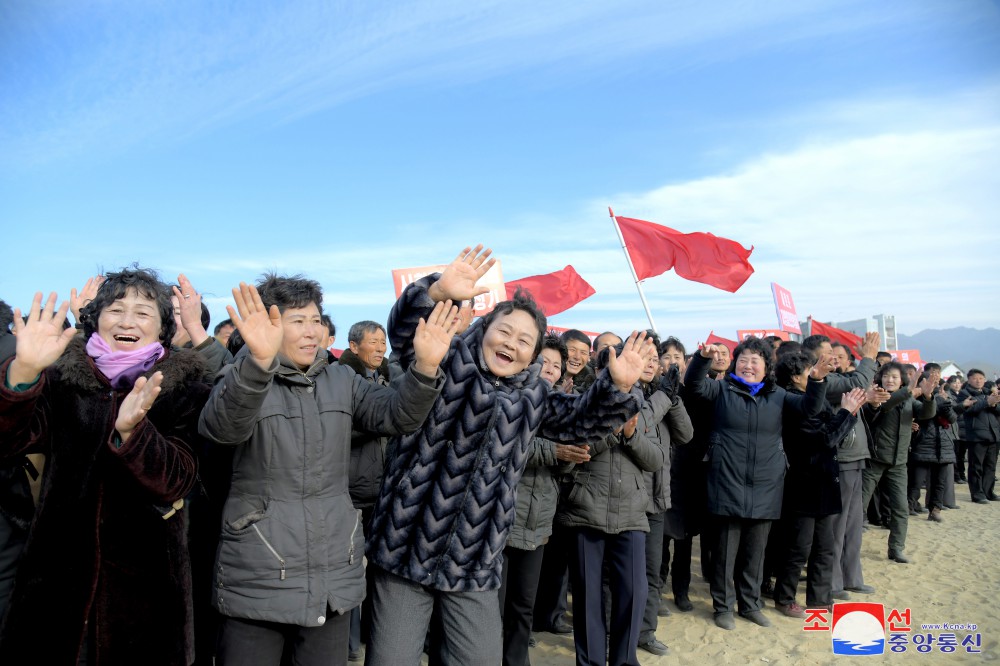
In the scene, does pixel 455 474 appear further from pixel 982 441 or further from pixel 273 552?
pixel 982 441

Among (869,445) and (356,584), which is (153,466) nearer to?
(356,584)

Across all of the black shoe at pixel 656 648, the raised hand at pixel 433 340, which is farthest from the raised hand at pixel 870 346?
the raised hand at pixel 433 340

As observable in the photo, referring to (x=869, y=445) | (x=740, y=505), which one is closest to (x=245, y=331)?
(x=740, y=505)

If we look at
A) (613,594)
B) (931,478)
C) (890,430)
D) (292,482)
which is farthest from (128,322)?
(931,478)

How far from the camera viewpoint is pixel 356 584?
115 inches

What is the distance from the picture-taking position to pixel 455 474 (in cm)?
310

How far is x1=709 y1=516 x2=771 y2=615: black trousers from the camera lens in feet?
19.2

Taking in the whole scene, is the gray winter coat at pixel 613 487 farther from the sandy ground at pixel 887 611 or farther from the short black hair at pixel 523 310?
the short black hair at pixel 523 310

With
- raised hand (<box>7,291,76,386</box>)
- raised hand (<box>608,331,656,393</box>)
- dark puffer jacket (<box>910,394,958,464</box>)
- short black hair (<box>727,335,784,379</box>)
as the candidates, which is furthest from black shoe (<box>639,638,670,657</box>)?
dark puffer jacket (<box>910,394,958,464</box>)

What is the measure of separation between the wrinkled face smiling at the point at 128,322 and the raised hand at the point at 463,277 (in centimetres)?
118

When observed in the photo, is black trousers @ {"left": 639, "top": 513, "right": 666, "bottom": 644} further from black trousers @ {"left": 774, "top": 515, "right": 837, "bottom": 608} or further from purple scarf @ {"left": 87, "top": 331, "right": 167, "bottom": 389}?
purple scarf @ {"left": 87, "top": 331, "right": 167, "bottom": 389}

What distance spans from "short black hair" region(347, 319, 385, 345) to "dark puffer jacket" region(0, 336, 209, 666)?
129 inches

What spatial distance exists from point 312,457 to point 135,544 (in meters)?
0.71

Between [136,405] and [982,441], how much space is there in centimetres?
1416
